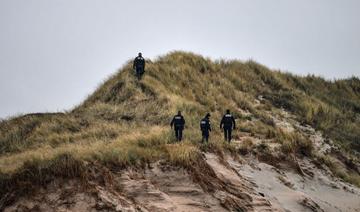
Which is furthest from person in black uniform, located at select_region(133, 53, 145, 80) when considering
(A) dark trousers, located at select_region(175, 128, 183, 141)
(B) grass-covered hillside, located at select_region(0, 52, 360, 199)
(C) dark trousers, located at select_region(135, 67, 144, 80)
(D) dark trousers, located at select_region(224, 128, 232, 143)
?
(A) dark trousers, located at select_region(175, 128, 183, 141)

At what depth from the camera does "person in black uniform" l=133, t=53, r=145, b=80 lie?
3262 centimetres

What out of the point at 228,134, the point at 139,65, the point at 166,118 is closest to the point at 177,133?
the point at 228,134

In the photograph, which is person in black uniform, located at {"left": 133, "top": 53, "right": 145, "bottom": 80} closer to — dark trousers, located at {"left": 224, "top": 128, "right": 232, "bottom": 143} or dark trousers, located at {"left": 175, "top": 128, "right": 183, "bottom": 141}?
dark trousers, located at {"left": 224, "top": 128, "right": 232, "bottom": 143}

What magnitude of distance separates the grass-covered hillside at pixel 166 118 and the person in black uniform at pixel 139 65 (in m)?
0.40

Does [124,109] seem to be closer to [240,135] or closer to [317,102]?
[240,135]

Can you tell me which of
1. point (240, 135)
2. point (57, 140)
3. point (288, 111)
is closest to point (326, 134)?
point (288, 111)

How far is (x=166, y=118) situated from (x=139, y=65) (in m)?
5.06

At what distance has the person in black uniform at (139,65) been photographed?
3262cm

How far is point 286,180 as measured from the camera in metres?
25.1

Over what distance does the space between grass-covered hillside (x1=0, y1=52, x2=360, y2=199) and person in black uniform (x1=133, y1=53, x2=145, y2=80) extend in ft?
1.32

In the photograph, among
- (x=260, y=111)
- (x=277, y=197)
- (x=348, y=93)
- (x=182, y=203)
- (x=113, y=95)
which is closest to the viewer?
(x=182, y=203)

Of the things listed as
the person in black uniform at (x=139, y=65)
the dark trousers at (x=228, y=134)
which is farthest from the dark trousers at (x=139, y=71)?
the dark trousers at (x=228, y=134)

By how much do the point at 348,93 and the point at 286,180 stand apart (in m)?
20.3

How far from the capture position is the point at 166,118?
1122 inches
